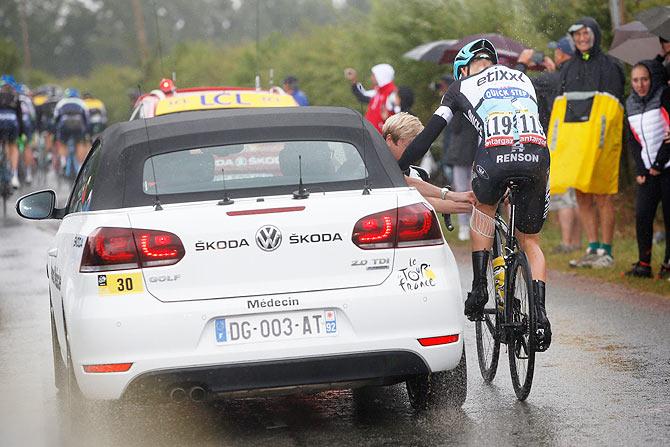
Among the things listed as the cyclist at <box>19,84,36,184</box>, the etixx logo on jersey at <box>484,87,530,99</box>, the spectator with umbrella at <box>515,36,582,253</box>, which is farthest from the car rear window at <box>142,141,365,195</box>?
the cyclist at <box>19,84,36,184</box>

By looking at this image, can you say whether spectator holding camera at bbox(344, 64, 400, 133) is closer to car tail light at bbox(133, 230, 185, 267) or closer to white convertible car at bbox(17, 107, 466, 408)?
white convertible car at bbox(17, 107, 466, 408)

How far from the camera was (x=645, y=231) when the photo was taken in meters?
13.3

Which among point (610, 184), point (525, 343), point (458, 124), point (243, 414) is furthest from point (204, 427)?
point (458, 124)

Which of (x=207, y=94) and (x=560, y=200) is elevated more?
(x=207, y=94)

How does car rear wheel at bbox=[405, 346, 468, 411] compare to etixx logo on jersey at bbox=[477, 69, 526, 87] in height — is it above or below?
below

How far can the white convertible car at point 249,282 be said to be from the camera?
21.9 feet

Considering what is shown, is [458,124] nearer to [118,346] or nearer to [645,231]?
[645,231]

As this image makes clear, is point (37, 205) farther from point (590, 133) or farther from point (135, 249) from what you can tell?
point (590, 133)

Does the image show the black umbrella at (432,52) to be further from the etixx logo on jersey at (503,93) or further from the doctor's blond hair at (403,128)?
the etixx logo on jersey at (503,93)

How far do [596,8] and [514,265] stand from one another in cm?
1038

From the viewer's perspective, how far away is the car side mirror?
8.39m

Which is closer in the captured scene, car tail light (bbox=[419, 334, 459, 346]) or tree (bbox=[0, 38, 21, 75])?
car tail light (bbox=[419, 334, 459, 346])

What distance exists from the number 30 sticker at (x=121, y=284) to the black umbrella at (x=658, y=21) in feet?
24.8

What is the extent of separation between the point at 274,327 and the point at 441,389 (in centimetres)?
118
